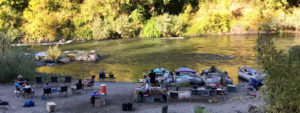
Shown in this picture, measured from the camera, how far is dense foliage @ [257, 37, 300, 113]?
9.45 metres

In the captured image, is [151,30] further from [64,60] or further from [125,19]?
[64,60]

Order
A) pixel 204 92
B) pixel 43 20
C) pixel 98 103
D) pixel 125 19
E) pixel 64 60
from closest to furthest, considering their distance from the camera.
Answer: pixel 98 103
pixel 204 92
pixel 64 60
pixel 43 20
pixel 125 19

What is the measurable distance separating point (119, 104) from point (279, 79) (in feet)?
26.2

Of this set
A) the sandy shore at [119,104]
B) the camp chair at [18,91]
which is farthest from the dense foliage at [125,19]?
the camp chair at [18,91]

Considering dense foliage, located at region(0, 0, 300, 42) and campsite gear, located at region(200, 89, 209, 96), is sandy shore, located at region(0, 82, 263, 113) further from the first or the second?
dense foliage, located at region(0, 0, 300, 42)

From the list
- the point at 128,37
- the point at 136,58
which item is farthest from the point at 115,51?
the point at 128,37

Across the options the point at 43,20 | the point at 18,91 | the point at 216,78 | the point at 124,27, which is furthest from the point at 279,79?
the point at 43,20

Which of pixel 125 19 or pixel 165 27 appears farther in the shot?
pixel 125 19

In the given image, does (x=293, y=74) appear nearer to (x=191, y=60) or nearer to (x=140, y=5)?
(x=191, y=60)

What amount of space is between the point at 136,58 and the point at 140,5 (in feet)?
112

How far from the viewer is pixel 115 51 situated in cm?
4119

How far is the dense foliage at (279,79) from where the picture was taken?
372 inches

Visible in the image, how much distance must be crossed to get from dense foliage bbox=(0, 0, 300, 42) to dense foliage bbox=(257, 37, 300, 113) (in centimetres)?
4765

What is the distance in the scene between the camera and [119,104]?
1515cm
